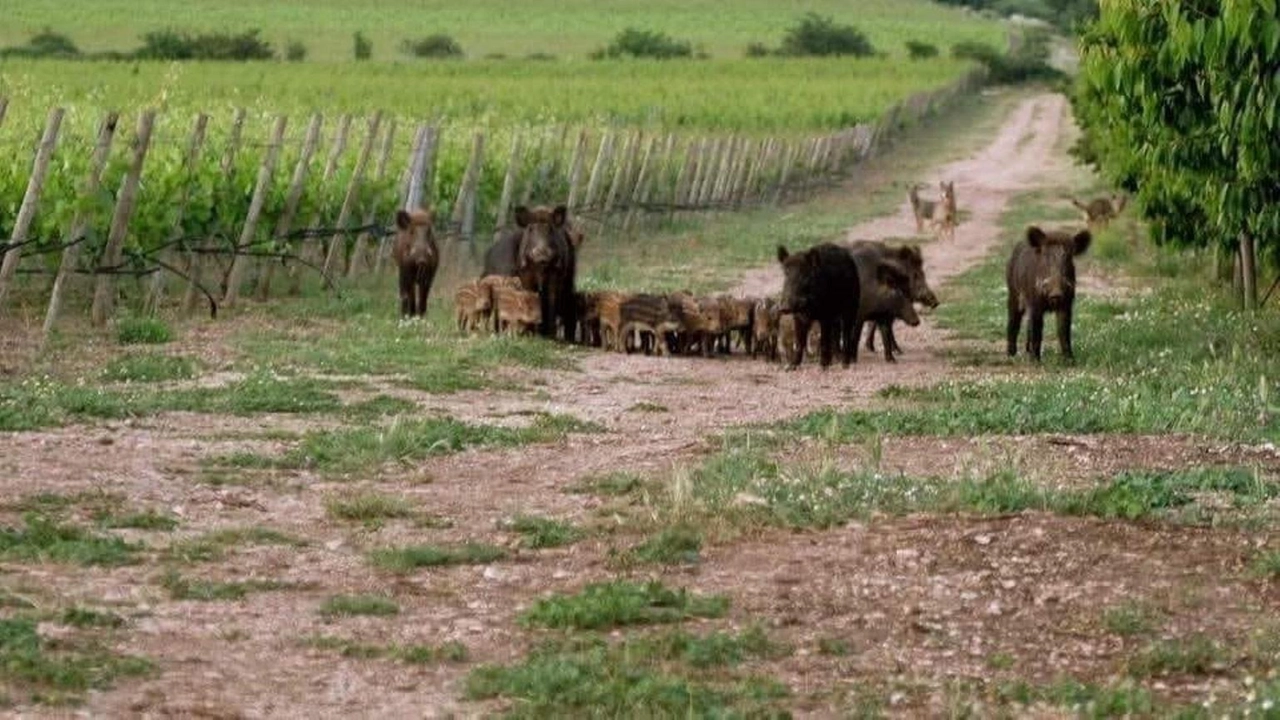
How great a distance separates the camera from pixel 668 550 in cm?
1034

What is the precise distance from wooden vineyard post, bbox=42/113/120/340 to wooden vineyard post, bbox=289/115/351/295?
4.56 meters

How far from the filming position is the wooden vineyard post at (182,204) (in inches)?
842

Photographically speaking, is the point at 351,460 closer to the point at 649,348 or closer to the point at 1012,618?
the point at 1012,618

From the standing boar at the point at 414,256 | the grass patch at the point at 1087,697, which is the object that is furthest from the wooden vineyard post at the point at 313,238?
the grass patch at the point at 1087,697

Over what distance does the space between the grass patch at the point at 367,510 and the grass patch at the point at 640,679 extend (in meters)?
2.66

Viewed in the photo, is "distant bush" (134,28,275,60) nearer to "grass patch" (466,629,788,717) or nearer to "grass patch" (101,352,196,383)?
"grass patch" (101,352,196,383)

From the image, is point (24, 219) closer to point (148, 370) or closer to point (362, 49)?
point (148, 370)

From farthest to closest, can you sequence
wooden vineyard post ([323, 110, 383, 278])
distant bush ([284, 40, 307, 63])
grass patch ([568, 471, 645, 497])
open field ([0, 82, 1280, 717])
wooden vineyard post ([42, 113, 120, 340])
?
distant bush ([284, 40, 307, 63]) → wooden vineyard post ([323, 110, 383, 278]) → wooden vineyard post ([42, 113, 120, 340]) → grass patch ([568, 471, 645, 497]) → open field ([0, 82, 1280, 717])

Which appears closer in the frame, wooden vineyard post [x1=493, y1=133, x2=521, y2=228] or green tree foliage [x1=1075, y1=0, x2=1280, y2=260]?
green tree foliage [x1=1075, y1=0, x2=1280, y2=260]

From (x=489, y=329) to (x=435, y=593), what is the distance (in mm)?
10922

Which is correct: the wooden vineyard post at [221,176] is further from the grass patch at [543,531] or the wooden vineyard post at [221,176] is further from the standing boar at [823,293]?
the grass patch at [543,531]

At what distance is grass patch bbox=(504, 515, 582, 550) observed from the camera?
10711 millimetres

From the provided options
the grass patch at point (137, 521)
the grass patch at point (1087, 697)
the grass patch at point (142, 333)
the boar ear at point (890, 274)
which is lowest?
the grass patch at point (142, 333)

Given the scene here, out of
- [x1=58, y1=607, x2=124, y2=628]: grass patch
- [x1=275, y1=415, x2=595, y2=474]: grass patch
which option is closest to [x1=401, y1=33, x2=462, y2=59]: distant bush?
[x1=275, y1=415, x2=595, y2=474]: grass patch
